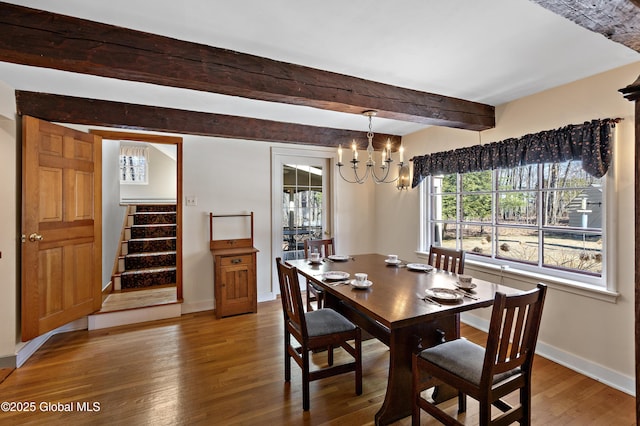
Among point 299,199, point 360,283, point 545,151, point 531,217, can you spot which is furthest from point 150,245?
point 545,151

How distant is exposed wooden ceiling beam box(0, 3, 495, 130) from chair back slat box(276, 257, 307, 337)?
49.7 inches

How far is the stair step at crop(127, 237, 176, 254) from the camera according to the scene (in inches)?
188

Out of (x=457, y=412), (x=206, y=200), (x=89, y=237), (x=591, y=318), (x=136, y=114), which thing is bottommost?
(x=457, y=412)

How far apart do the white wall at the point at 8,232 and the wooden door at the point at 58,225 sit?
0.10 metres

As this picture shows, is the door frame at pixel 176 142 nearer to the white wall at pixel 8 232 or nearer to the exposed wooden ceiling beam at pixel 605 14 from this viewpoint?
the white wall at pixel 8 232

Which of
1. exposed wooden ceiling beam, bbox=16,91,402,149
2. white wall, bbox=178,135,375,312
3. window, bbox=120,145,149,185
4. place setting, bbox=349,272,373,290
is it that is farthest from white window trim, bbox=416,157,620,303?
window, bbox=120,145,149,185

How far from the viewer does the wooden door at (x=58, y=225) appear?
252 centimetres

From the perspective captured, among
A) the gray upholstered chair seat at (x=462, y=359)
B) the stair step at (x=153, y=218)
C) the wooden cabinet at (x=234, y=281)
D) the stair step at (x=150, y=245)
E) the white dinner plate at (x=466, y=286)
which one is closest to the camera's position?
the gray upholstered chair seat at (x=462, y=359)

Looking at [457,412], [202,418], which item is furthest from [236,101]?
[457,412]

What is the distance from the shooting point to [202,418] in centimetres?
187

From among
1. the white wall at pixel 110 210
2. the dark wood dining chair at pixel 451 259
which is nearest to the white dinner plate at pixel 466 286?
the dark wood dining chair at pixel 451 259

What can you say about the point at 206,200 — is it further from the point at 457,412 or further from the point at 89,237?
the point at 457,412

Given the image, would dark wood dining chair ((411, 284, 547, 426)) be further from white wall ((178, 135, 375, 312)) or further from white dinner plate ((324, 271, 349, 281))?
white wall ((178, 135, 375, 312))

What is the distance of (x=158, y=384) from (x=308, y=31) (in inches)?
107
